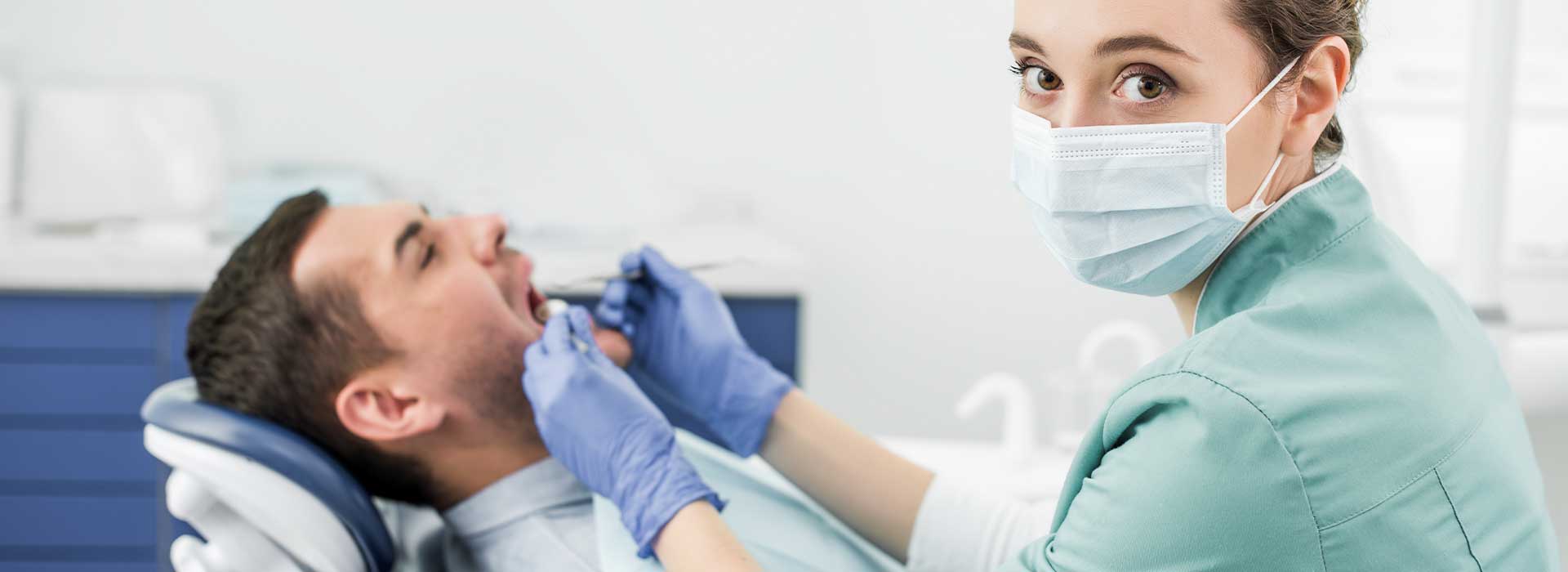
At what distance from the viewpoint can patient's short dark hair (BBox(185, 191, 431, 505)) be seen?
1370 millimetres

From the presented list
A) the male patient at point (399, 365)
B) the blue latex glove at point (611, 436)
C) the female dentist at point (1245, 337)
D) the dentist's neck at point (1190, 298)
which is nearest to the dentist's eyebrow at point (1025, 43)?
the female dentist at point (1245, 337)

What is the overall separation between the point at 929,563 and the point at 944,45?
5.99 ft

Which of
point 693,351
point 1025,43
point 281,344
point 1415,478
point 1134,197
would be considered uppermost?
point 1025,43

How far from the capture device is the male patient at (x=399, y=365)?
1.38 metres

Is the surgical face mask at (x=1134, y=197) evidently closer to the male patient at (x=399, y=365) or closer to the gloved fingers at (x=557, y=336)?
the gloved fingers at (x=557, y=336)

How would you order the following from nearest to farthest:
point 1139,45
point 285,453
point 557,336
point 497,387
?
point 1139,45, point 285,453, point 557,336, point 497,387

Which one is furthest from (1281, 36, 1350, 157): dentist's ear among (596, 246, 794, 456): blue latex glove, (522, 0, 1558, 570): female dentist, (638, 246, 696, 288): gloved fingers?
(638, 246, 696, 288): gloved fingers

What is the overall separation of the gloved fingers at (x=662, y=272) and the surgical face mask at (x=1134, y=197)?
2.11ft

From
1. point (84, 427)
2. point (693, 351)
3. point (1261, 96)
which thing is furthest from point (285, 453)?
point (84, 427)

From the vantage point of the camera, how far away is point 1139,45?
2.94 ft

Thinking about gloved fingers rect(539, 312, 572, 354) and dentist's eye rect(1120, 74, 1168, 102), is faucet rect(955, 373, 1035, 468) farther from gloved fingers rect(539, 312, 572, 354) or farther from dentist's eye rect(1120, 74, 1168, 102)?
dentist's eye rect(1120, 74, 1168, 102)

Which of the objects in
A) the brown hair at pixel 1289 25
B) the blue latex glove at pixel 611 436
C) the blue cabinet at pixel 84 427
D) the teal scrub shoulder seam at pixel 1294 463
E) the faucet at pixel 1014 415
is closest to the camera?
the teal scrub shoulder seam at pixel 1294 463

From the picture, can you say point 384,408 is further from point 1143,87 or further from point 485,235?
point 1143,87

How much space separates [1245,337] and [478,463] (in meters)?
0.95
